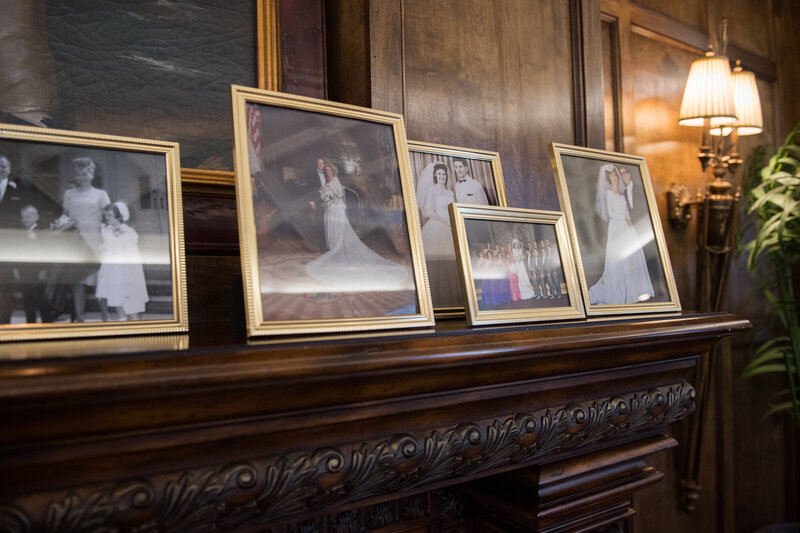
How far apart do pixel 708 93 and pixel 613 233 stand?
3.89ft

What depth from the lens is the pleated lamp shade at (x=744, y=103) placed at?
2172mm

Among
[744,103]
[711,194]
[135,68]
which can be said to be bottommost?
[711,194]

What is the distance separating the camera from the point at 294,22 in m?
1.22

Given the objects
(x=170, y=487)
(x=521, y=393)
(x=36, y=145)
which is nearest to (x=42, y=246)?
(x=36, y=145)

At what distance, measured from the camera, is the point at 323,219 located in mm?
867

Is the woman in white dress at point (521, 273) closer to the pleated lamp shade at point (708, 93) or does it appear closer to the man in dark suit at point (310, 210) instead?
the man in dark suit at point (310, 210)

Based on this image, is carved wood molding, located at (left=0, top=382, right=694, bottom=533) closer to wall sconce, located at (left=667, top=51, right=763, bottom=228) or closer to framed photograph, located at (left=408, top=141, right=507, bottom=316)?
framed photograph, located at (left=408, top=141, right=507, bottom=316)

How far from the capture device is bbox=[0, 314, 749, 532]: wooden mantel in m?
→ 0.57

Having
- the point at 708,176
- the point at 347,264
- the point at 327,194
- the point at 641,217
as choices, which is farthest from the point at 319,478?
the point at 708,176

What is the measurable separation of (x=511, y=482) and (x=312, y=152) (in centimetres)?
71

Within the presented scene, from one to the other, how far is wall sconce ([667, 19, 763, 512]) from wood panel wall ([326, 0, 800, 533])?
5 cm

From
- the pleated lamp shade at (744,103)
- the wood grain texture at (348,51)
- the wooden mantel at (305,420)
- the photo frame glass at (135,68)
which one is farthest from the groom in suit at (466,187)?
the pleated lamp shade at (744,103)

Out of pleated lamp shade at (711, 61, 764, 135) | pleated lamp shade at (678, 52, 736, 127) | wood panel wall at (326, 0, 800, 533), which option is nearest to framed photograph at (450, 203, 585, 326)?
wood panel wall at (326, 0, 800, 533)

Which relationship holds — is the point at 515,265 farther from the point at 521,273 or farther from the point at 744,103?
the point at 744,103
